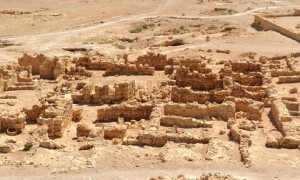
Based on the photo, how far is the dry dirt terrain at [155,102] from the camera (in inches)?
723

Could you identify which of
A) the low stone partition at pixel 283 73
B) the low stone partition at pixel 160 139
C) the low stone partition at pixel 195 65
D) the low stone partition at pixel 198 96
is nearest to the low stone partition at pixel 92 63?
the low stone partition at pixel 195 65

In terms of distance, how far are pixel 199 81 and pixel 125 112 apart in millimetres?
7247

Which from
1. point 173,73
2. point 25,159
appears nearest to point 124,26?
point 173,73

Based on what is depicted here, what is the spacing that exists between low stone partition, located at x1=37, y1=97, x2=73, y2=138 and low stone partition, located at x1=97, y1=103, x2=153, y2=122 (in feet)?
5.13

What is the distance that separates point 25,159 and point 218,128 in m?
8.56

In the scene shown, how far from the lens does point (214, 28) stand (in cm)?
5225

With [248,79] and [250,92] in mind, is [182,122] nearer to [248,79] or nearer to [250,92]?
[250,92]

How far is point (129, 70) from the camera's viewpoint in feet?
114

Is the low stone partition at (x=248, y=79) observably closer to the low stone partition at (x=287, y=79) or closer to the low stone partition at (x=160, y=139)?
the low stone partition at (x=287, y=79)

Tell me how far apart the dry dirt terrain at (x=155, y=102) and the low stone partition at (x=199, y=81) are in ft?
0.20

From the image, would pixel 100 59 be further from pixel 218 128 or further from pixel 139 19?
pixel 139 19

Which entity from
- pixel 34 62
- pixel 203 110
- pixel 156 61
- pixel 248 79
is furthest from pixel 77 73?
pixel 203 110

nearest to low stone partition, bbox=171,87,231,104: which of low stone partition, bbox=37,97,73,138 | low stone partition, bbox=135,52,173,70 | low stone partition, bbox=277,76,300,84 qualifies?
low stone partition, bbox=277,76,300,84

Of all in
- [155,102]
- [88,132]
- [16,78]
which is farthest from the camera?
[16,78]
